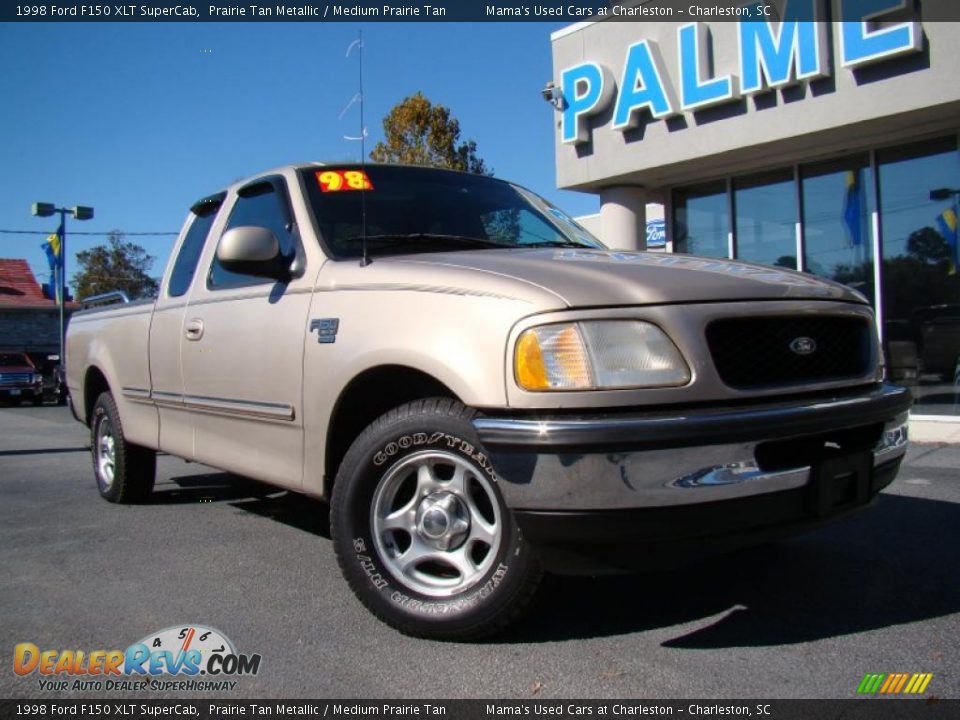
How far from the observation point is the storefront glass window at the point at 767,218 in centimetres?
971

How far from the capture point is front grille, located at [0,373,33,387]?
2169cm

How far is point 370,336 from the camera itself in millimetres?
2855

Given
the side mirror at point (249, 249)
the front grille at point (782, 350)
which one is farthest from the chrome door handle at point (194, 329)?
the front grille at point (782, 350)

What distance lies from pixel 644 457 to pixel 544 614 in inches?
38.6

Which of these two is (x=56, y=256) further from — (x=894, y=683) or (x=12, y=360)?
(x=894, y=683)

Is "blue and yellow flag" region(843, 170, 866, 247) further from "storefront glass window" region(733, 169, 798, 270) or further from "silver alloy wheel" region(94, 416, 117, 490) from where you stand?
"silver alloy wheel" region(94, 416, 117, 490)

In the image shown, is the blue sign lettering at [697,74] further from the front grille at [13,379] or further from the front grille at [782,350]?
the front grille at [13,379]

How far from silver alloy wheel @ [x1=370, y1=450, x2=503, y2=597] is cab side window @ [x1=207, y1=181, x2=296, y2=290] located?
49.1 inches

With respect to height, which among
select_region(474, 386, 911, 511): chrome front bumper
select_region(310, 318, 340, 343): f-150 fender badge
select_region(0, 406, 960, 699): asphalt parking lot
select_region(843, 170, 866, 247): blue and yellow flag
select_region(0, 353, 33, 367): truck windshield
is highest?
select_region(843, 170, 866, 247): blue and yellow flag

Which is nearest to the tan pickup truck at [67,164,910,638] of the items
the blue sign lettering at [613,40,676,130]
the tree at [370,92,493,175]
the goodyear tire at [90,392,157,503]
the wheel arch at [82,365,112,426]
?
the goodyear tire at [90,392,157,503]

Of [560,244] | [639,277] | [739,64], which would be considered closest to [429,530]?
[639,277]

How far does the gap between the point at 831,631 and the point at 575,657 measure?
0.91m

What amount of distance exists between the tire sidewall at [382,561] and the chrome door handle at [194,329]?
1490 millimetres

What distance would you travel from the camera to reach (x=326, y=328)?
3.07 m
